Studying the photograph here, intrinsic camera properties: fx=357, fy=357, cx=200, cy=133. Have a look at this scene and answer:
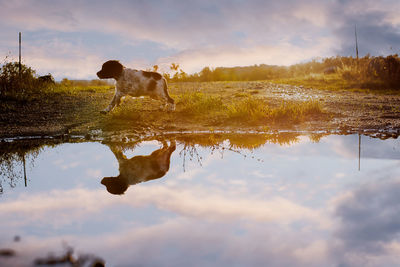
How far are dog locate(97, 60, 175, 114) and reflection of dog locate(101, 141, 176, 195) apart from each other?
315 cm

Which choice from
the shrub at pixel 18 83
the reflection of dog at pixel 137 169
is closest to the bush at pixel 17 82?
the shrub at pixel 18 83

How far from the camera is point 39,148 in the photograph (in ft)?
17.2

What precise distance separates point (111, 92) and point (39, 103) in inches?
107

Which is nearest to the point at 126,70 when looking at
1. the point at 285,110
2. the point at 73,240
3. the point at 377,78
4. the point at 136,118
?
the point at 136,118

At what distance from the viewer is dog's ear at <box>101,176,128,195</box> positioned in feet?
10.5

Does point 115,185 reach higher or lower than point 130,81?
lower

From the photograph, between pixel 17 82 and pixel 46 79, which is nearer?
pixel 17 82

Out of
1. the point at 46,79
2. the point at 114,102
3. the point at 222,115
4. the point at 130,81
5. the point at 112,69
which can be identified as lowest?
the point at 222,115

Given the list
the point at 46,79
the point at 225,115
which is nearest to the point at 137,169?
the point at 225,115

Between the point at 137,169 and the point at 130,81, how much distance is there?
4.21m

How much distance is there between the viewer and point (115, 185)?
3.38m

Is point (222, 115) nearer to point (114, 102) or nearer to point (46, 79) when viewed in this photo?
point (114, 102)

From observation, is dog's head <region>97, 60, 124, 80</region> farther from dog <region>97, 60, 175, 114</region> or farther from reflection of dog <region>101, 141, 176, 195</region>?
reflection of dog <region>101, 141, 176, 195</region>

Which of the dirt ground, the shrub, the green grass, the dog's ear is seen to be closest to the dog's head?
the green grass
